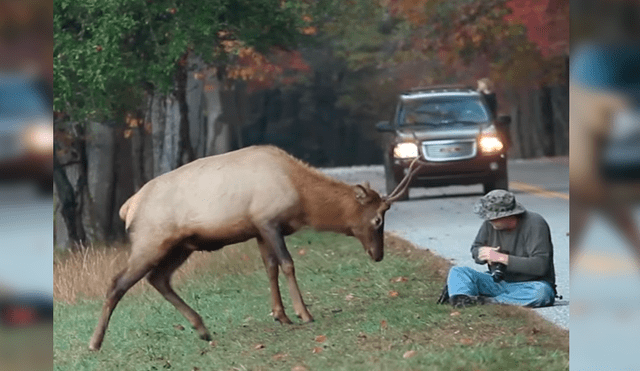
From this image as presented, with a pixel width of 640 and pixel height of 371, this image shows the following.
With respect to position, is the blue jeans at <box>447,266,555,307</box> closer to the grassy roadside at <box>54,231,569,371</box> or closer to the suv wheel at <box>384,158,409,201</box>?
the grassy roadside at <box>54,231,569,371</box>

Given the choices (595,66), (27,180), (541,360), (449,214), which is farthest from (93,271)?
(595,66)

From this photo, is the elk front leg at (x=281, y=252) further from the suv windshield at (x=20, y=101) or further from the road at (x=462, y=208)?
the suv windshield at (x=20, y=101)

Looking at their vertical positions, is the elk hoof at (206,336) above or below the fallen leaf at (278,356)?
below

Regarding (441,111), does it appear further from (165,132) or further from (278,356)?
(278,356)

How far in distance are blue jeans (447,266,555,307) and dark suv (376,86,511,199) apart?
0.93 meters

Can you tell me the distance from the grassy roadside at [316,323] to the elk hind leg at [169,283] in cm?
11

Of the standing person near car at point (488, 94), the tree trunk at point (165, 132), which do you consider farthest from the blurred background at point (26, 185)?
the standing person near car at point (488, 94)

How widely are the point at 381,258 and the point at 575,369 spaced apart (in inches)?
178

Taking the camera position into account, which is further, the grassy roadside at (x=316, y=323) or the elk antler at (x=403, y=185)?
the elk antler at (x=403, y=185)

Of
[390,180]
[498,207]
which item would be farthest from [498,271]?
[390,180]

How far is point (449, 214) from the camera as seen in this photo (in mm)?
9312

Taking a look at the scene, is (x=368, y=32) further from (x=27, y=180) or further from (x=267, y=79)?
(x=27, y=180)

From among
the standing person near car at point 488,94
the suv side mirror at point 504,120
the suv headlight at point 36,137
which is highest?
the suv headlight at point 36,137

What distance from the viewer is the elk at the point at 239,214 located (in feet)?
27.2
